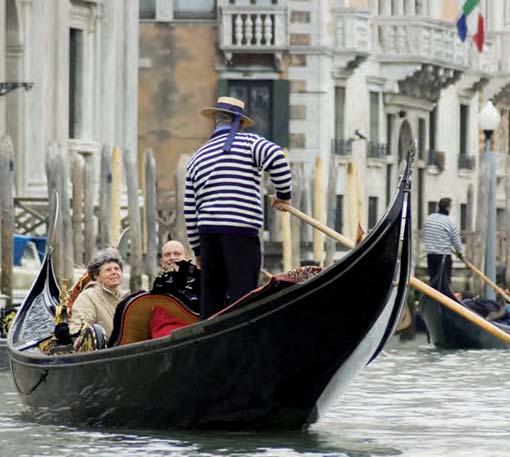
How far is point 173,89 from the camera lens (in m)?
27.7

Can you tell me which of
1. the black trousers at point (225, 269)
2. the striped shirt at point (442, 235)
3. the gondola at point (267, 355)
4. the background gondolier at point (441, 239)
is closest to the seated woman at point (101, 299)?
the gondola at point (267, 355)

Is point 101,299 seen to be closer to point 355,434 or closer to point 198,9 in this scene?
point 355,434

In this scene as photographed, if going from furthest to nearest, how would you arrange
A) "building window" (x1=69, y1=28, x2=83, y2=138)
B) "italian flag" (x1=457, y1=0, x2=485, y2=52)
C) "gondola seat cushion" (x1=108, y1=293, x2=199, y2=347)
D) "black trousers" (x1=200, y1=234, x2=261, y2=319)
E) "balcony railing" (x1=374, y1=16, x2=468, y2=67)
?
"balcony railing" (x1=374, y1=16, x2=468, y2=67) → "italian flag" (x1=457, y1=0, x2=485, y2=52) → "building window" (x1=69, y1=28, x2=83, y2=138) → "gondola seat cushion" (x1=108, y1=293, x2=199, y2=347) → "black trousers" (x1=200, y1=234, x2=261, y2=319)

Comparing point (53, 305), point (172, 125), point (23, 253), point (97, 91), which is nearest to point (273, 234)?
point (172, 125)

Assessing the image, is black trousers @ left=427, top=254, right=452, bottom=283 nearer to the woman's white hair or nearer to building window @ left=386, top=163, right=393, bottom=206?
the woman's white hair

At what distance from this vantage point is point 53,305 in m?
12.1

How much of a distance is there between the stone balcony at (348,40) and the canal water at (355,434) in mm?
15046

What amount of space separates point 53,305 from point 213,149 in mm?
2336

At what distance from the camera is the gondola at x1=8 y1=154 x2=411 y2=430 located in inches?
369

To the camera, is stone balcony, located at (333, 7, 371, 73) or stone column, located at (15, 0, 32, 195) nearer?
stone column, located at (15, 0, 32, 195)

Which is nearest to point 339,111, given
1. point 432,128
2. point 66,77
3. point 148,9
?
point 148,9

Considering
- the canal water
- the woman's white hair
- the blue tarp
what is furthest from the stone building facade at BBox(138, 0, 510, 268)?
the woman's white hair

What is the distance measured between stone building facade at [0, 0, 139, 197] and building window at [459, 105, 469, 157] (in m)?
10.1

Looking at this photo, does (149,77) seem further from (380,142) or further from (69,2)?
(69,2)
